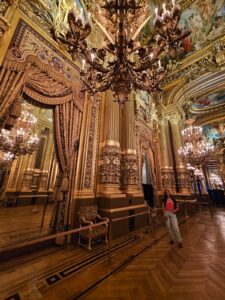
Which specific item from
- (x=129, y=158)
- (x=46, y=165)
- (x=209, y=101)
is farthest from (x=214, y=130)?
(x=46, y=165)

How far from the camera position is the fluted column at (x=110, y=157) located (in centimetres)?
475

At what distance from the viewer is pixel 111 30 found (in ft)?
9.70

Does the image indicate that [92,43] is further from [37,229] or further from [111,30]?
[37,229]

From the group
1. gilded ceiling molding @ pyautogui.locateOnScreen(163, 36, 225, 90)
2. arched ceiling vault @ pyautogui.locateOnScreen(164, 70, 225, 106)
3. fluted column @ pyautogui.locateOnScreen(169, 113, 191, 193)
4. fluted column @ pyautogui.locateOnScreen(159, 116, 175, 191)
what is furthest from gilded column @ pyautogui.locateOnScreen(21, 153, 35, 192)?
gilded ceiling molding @ pyautogui.locateOnScreen(163, 36, 225, 90)

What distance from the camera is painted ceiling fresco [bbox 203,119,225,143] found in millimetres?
14828

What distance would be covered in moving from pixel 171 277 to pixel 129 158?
397 cm

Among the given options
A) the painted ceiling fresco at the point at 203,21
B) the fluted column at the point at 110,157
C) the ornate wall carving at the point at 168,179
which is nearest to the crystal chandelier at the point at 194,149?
the ornate wall carving at the point at 168,179

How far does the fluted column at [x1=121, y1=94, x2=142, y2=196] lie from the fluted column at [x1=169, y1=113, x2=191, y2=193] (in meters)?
4.43

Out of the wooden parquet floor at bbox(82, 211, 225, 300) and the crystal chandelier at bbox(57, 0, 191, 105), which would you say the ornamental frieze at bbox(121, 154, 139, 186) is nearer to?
the wooden parquet floor at bbox(82, 211, 225, 300)

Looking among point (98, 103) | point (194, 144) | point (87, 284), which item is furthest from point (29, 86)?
point (194, 144)

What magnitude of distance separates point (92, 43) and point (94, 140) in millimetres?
4627

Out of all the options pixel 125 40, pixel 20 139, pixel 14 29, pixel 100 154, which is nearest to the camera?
pixel 125 40

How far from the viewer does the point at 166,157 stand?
9.41 metres

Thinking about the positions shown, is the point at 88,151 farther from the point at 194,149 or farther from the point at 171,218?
the point at 194,149
